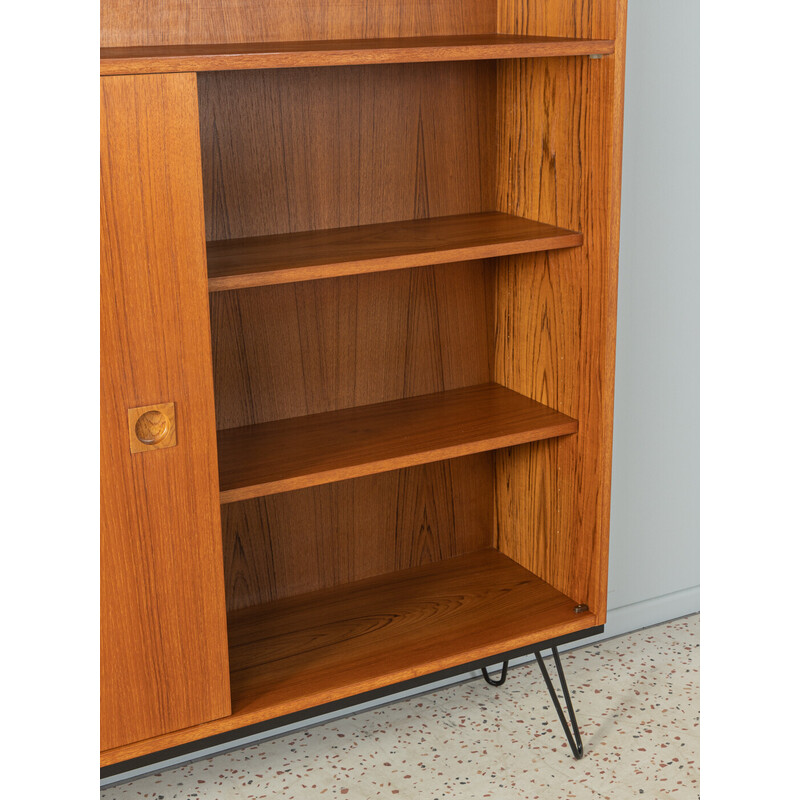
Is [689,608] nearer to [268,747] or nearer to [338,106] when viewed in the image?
[268,747]

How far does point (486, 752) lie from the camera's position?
2.24 meters

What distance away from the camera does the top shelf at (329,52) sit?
1.40 metres

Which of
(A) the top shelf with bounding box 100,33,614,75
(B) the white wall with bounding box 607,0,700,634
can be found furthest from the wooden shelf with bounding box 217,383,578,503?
(A) the top shelf with bounding box 100,33,614,75

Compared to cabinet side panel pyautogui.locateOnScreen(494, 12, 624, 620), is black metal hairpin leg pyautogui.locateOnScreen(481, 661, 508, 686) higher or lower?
lower

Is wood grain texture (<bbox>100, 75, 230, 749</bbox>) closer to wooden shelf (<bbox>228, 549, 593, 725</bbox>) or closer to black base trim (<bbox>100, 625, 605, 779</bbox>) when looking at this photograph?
black base trim (<bbox>100, 625, 605, 779</bbox>)

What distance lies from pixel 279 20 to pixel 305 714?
4.45 ft

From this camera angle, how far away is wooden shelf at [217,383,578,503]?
5.76ft

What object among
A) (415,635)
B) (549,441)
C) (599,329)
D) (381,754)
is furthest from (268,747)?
(599,329)

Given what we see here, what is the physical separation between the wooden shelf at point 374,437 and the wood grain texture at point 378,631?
40 centimetres

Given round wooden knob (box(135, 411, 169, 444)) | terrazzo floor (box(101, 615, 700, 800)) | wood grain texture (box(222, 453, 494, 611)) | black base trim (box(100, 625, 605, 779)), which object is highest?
round wooden knob (box(135, 411, 169, 444))

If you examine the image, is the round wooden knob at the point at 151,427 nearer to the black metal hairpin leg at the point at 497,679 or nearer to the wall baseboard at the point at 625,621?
the wall baseboard at the point at 625,621

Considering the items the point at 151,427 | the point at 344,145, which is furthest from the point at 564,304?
the point at 151,427

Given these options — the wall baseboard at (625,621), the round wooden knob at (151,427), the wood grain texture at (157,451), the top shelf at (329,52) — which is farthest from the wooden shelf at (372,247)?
the wall baseboard at (625,621)

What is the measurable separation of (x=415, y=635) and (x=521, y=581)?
0.35 m
